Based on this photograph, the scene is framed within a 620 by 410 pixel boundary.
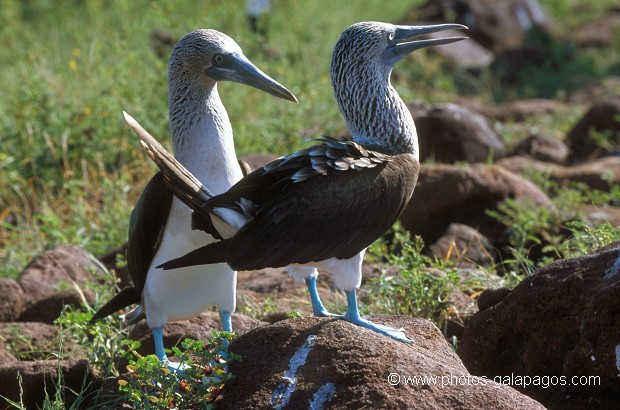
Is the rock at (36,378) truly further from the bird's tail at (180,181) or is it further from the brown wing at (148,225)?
the bird's tail at (180,181)

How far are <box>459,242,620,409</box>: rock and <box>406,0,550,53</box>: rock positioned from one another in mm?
10714

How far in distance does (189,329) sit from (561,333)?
1.77m

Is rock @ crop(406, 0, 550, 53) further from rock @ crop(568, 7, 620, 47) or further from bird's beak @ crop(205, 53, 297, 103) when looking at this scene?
bird's beak @ crop(205, 53, 297, 103)

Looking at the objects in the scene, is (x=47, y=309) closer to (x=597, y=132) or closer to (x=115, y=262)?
(x=115, y=262)

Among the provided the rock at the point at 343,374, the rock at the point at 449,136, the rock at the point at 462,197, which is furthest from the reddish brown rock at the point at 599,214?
the rock at the point at 343,374

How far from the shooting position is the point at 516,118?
1055cm

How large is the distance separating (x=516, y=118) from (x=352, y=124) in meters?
6.28

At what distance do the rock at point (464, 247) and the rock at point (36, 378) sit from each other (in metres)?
2.29

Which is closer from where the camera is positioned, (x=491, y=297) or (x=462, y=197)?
(x=491, y=297)

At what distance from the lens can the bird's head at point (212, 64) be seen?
4.89 m

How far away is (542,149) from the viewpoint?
29.5 ft

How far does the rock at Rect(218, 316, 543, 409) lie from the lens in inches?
140

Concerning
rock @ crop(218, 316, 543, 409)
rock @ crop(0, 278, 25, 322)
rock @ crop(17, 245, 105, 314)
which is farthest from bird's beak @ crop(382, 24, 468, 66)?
rock @ crop(0, 278, 25, 322)

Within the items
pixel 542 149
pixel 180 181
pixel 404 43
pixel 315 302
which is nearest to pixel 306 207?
pixel 180 181
